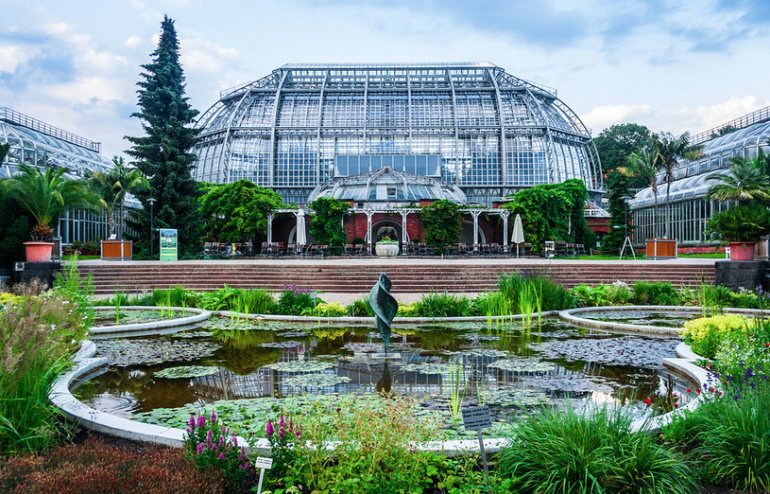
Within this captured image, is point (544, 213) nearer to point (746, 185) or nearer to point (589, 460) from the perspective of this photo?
point (746, 185)

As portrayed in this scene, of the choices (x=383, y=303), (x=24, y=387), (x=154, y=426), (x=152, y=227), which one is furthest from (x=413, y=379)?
(x=152, y=227)

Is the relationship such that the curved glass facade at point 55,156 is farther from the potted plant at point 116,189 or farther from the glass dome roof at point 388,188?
the glass dome roof at point 388,188

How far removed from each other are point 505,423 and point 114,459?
313 centimetres

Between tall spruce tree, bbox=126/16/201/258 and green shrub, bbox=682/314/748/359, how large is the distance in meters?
26.5

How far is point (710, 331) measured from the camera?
7.89m

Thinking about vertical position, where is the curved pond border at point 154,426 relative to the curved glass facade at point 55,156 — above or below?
below

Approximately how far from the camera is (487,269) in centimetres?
1908

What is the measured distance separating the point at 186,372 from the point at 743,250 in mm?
17647

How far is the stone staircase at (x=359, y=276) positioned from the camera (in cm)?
1816

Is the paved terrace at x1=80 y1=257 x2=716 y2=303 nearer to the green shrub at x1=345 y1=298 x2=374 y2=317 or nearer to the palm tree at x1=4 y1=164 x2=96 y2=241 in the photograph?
the palm tree at x1=4 y1=164 x2=96 y2=241

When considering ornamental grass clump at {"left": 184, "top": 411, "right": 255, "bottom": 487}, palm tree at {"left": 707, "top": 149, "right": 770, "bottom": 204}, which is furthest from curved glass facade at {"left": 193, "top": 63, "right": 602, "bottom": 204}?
ornamental grass clump at {"left": 184, "top": 411, "right": 255, "bottom": 487}

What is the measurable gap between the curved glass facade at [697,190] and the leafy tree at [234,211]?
2662cm

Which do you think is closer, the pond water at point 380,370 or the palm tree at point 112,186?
the pond water at point 380,370

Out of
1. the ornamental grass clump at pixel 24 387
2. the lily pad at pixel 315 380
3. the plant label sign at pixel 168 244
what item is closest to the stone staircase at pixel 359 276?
the plant label sign at pixel 168 244
